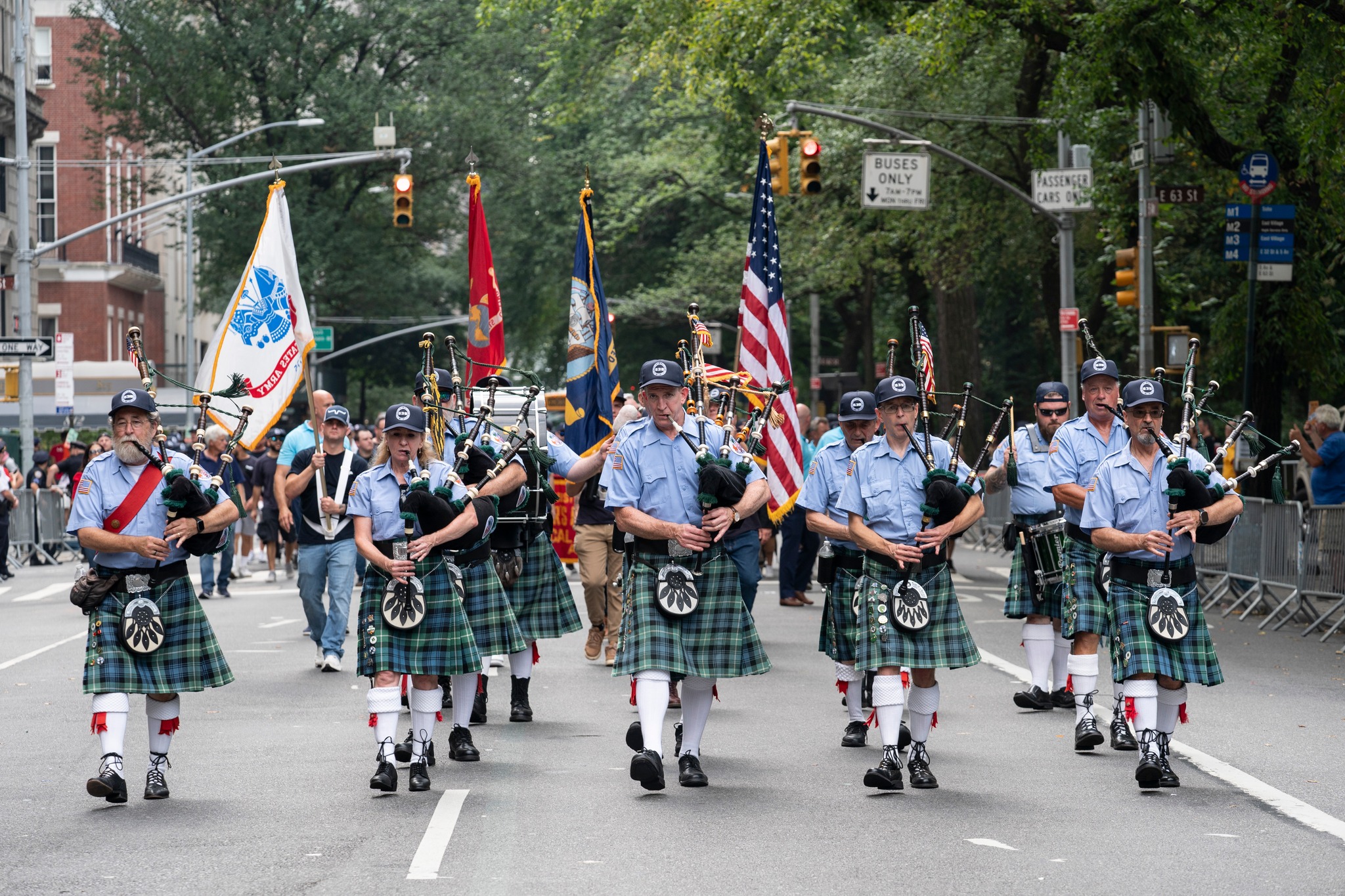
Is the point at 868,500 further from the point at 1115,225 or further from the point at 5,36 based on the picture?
the point at 5,36

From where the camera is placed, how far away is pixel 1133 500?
8.27 metres

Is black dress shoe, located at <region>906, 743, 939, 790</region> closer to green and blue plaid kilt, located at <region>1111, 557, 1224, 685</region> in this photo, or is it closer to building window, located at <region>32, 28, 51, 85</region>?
Result: green and blue plaid kilt, located at <region>1111, 557, 1224, 685</region>

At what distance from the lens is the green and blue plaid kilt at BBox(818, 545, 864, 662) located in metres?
8.77

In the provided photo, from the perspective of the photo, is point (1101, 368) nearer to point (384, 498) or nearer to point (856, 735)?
point (856, 735)

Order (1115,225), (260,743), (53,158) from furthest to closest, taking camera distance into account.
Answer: (53,158)
(1115,225)
(260,743)

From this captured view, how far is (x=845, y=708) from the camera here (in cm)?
1094

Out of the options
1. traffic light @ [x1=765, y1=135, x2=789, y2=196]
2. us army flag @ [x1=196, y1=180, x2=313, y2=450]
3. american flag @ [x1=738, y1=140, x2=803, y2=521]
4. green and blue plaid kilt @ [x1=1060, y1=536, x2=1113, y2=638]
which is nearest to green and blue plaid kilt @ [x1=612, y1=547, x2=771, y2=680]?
green and blue plaid kilt @ [x1=1060, y1=536, x2=1113, y2=638]

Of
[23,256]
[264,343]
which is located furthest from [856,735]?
[23,256]

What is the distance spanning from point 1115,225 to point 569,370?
36.6 feet

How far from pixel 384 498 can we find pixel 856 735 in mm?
2807

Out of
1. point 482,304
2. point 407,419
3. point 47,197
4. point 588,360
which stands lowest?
point 407,419

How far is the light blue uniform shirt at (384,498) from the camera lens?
28.0ft

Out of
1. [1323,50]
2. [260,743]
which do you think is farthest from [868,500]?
[1323,50]

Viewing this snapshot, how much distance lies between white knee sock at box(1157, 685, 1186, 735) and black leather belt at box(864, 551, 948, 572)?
115cm
